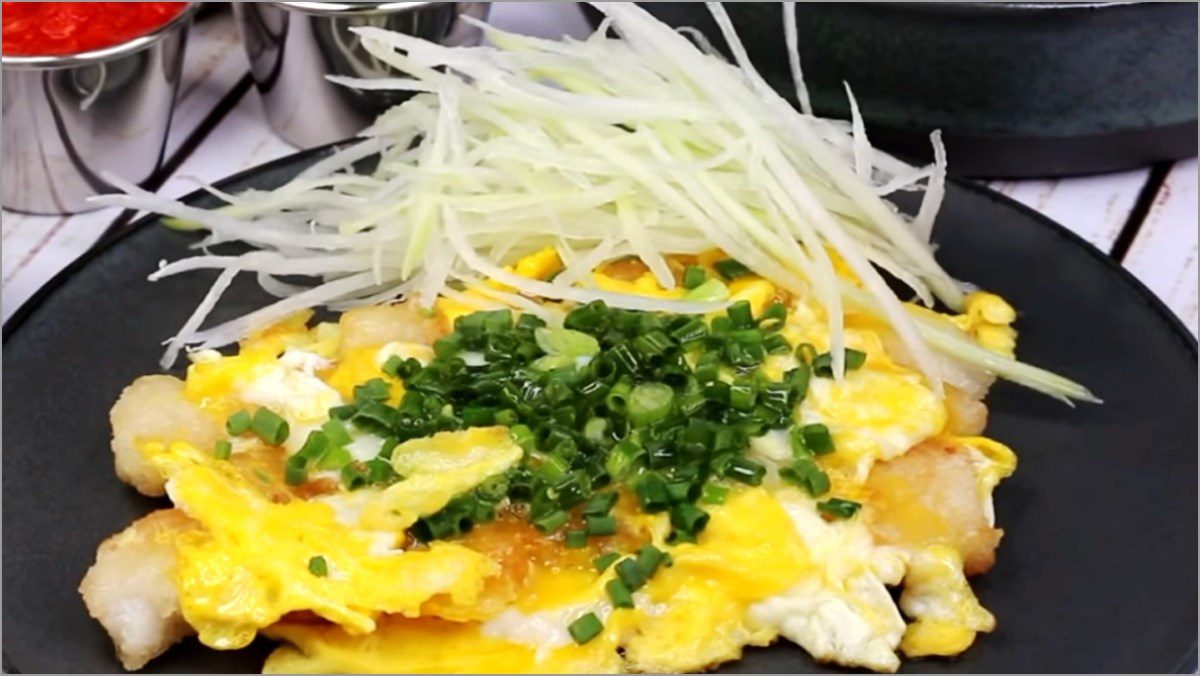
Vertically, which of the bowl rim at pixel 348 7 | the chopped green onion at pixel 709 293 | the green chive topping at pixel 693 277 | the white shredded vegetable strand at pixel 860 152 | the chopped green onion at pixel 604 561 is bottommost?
the chopped green onion at pixel 604 561

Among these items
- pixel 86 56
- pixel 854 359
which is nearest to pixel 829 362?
pixel 854 359

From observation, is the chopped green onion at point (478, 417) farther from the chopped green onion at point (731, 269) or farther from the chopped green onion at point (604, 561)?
the chopped green onion at point (731, 269)

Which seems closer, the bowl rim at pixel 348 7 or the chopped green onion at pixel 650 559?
the chopped green onion at pixel 650 559

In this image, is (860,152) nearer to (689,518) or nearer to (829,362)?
(829,362)

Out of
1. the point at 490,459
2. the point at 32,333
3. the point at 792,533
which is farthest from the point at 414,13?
the point at 792,533

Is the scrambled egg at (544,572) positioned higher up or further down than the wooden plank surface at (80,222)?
higher up

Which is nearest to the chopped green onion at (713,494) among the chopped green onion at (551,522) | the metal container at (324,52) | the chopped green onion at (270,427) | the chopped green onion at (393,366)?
the chopped green onion at (551,522)
